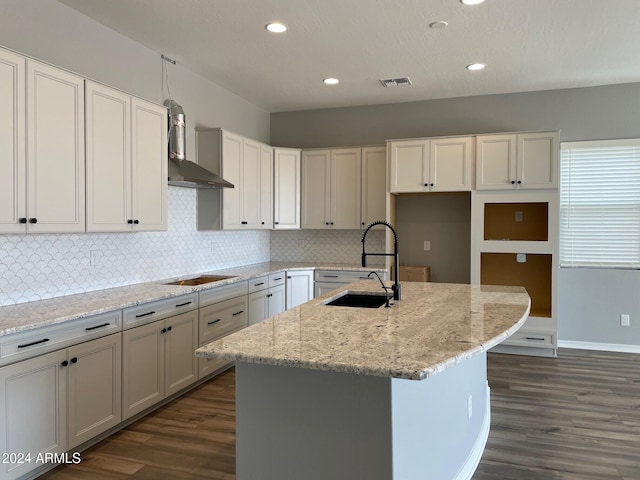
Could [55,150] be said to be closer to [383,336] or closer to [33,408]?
[33,408]

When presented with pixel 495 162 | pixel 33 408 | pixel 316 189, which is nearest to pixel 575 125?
pixel 495 162

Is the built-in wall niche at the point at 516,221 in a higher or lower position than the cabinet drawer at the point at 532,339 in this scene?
higher

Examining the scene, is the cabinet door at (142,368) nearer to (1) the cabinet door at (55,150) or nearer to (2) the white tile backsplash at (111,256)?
(2) the white tile backsplash at (111,256)

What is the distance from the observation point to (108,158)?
3232 millimetres

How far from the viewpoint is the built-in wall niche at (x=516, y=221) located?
17.5 ft

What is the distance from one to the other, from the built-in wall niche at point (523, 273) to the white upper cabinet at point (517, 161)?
821mm

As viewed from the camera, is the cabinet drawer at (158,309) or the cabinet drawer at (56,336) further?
the cabinet drawer at (158,309)

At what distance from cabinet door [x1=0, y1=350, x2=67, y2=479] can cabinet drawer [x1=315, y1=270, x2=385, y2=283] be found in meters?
3.30

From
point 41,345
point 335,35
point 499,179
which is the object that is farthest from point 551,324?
point 41,345

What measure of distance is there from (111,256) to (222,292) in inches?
39.4

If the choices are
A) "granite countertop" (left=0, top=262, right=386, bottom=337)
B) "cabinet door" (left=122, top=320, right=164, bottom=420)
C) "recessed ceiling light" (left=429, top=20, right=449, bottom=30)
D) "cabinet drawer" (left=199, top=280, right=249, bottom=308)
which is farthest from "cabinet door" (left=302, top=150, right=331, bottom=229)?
"cabinet door" (left=122, top=320, right=164, bottom=420)

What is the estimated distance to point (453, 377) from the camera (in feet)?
8.07

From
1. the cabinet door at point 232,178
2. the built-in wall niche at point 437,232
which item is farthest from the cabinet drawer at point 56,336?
the built-in wall niche at point 437,232

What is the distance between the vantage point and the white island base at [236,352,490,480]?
1.84 meters
